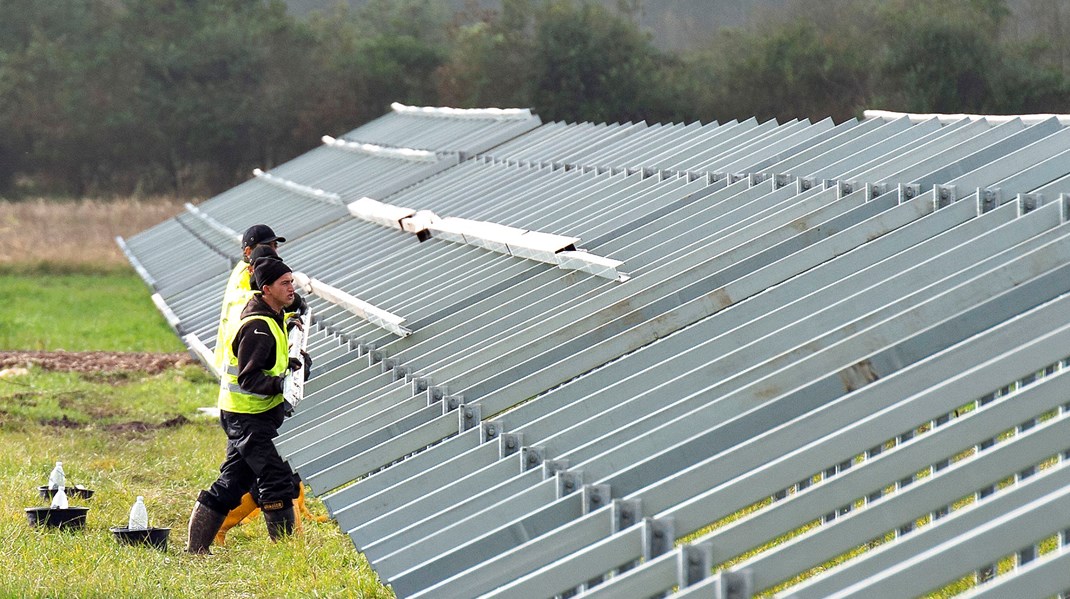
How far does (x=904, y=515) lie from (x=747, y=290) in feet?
8.68

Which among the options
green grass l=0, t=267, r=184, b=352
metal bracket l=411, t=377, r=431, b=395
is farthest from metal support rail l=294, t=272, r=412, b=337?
green grass l=0, t=267, r=184, b=352

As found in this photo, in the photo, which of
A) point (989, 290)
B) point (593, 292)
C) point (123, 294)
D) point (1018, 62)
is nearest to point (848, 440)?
point (989, 290)

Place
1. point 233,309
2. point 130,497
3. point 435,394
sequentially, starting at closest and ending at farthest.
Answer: point 435,394 < point 233,309 < point 130,497

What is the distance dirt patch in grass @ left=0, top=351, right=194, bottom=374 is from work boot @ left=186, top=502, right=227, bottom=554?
27.9ft

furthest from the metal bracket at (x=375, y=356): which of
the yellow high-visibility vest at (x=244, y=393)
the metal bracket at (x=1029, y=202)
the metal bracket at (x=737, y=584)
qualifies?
the metal bracket at (x=737, y=584)

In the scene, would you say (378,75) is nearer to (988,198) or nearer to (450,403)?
(450,403)

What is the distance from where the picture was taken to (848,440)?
3.77m

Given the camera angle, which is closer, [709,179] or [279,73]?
[709,179]

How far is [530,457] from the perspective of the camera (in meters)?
4.94

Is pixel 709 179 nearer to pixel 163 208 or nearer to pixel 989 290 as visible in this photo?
pixel 989 290

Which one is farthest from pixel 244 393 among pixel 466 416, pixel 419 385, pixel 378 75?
pixel 378 75

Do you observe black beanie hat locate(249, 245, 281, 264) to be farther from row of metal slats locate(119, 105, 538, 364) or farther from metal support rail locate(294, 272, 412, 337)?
row of metal slats locate(119, 105, 538, 364)

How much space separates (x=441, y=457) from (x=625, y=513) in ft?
4.89

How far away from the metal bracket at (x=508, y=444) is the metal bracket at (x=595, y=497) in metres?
0.83
